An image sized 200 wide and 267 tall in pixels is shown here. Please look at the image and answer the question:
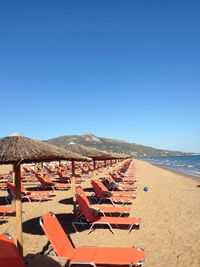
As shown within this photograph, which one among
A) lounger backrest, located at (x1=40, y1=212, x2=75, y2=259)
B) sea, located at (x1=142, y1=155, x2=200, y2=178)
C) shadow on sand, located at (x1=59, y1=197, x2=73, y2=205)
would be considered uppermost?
lounger backrest, located at (x1=40, y1=212, x2=75, y2=259)

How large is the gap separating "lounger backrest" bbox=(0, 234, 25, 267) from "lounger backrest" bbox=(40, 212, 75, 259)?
1.28 meters

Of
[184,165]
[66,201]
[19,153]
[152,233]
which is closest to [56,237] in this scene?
[19,153]

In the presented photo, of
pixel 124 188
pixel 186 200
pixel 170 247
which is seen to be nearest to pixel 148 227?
pixel 170 247

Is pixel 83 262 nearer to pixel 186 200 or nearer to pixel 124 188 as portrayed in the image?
pixel 186 200

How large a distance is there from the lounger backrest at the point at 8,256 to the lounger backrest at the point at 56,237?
128cm

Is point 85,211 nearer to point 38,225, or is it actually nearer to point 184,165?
point 38,225

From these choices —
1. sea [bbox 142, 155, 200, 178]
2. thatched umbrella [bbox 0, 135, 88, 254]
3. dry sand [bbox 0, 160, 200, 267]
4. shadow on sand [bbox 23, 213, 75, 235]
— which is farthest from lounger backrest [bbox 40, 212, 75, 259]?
sea [bbox 142, 155, 200, 178]

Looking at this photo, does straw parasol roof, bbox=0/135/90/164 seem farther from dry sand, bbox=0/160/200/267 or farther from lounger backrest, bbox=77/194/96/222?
dry sand, bbox=0/160/200/267

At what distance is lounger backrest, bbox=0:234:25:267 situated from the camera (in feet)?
9.76

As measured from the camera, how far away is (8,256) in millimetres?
3037

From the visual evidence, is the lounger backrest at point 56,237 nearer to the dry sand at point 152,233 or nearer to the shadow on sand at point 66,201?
the dry sand at point 152,233

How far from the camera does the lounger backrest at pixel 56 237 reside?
14.6 ft

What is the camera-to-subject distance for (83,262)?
412cm

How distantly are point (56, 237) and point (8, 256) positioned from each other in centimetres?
168
